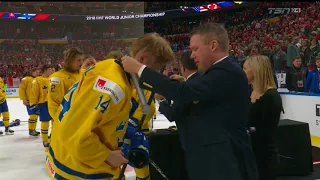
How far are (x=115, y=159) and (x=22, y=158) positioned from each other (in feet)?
14.1

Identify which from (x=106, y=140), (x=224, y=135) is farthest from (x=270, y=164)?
(x=106, y=140)

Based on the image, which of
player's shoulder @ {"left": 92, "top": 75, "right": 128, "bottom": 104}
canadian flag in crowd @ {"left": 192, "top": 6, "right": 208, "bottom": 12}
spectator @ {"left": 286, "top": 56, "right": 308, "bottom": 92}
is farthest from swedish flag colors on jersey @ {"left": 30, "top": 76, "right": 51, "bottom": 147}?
canadian flag in crowd @ {"left": 192, "top": 6, "right": 208, "bottom": 12}

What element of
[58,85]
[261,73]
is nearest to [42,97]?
[58,85]

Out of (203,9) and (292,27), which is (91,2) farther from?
(203,9)

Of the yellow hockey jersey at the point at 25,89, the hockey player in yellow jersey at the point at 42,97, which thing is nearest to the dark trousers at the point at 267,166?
the hockey player in yellow jersey at the point at 42,97

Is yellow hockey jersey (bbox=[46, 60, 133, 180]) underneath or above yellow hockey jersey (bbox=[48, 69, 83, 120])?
above

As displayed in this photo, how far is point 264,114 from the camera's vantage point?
2.52m

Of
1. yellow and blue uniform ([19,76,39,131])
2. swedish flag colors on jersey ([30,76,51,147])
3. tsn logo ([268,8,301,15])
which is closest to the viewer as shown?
swedish flag colors on jersey ([30,76,51,147])

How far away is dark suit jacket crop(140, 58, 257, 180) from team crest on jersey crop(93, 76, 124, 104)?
17 cm

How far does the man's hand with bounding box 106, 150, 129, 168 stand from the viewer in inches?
48.3

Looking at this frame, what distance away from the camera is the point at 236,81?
1.38m

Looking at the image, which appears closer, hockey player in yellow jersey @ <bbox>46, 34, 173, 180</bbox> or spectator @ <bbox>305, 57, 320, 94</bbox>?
hockey player in yellow jersey @ <bbox>46, 34, 173, 180</bbox>

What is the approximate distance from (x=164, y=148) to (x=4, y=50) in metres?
12.8

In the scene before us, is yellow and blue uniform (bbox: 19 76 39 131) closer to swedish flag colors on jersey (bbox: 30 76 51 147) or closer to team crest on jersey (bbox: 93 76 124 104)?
swedish flag colors on jersey (bbox: 30 76 51 147)
